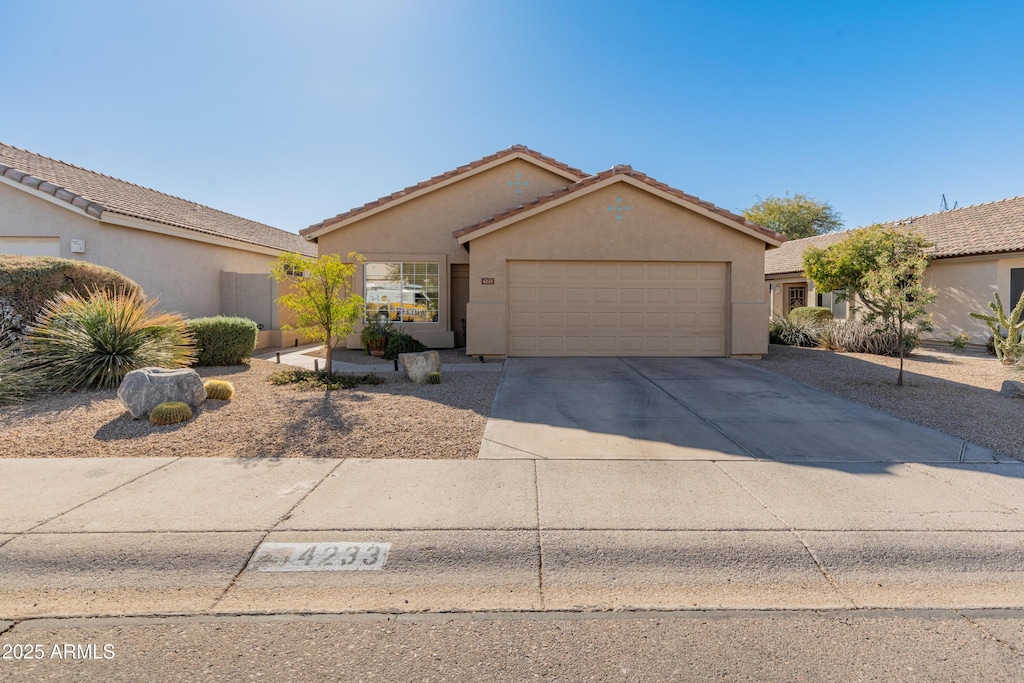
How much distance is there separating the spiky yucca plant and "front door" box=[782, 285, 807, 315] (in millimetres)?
24708

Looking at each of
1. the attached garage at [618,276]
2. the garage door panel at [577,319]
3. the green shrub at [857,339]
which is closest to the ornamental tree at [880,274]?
the green shrub at [857,339]

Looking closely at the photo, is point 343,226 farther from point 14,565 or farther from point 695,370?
point 14,565

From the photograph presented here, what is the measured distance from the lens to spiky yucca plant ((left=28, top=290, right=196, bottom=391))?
862 cm

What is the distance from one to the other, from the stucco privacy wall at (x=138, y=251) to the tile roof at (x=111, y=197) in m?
0.42

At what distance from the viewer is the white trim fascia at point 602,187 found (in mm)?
13094

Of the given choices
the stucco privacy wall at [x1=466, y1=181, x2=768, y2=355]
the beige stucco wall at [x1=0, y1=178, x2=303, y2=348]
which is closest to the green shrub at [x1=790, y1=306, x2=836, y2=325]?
the stucco privacy wall at [x1=466, y1=181, x2=768, y2=355]

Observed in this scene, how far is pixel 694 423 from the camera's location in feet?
23.6

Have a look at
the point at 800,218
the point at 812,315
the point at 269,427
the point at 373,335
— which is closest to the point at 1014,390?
the point at 812,315

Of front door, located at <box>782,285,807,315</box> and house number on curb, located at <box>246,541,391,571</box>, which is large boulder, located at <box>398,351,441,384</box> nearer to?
house number on curb, located at <box>246,541,391,571</box>

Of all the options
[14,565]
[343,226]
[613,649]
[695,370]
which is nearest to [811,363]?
[695,370]

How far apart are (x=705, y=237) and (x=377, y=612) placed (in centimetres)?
1266

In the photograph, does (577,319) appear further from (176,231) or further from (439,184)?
(176,231)

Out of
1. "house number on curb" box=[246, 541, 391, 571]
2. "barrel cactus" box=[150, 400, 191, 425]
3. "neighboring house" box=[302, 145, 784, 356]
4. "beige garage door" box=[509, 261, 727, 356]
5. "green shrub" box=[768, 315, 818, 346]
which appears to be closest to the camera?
A: "house number on curb" box=[246, 541, 391, 571]

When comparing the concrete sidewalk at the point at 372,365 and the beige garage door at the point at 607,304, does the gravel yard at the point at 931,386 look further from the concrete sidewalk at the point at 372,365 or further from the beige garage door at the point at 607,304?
the concrete sidewalk at the point at 372,365
